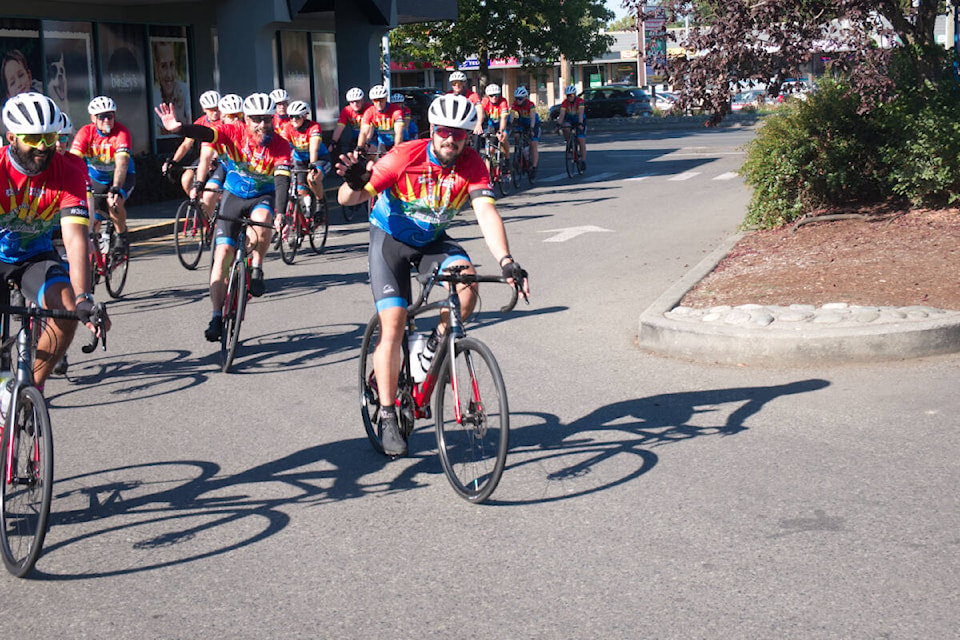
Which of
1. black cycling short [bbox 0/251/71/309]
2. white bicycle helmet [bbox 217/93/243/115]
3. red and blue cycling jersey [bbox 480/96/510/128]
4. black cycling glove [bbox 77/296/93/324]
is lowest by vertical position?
black cycling glove [bbox 77/296/93/324]

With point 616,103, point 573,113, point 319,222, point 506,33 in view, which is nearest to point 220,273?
point 319,222

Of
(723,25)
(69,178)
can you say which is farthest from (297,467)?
(723,25)

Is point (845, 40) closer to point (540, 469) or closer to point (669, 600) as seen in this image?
point (540, 469)

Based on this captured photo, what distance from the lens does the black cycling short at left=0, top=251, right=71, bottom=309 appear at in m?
5.69

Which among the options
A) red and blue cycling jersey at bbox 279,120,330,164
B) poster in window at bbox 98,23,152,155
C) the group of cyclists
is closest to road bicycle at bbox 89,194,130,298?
red and blue cycling jersey at bbox 279,120,330,164

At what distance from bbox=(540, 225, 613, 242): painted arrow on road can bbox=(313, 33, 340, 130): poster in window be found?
14872 millimetres

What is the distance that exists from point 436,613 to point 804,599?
133 cm

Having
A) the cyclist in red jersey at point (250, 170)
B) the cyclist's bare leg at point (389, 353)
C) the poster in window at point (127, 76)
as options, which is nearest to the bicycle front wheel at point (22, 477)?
the cyclist's bare leg at point (389, 353)

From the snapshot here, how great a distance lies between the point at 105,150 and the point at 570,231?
6.50m

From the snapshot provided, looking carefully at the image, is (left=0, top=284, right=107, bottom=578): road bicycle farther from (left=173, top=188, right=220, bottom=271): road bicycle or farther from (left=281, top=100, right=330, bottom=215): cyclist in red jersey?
(left=281, top=100, right=330, bottom=215): cyclist in red jersey

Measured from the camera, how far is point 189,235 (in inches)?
539

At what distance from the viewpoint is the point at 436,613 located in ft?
14.3

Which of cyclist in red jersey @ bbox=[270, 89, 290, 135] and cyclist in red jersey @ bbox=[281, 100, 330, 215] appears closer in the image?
cyclist in red jersey @ bbox=[281, 100, 330, 215]

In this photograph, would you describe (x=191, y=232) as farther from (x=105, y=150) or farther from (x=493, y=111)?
(x=493, y=111)
